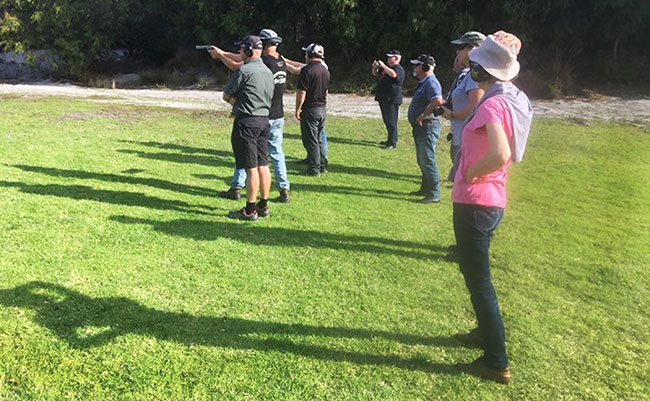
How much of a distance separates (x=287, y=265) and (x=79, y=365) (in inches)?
78.3

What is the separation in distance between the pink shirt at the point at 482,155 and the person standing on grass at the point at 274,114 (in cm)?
359

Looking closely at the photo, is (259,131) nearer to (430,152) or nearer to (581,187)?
(430,152)

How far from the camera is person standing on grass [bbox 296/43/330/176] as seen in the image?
285 inches

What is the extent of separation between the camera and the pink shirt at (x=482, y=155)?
2694 millimetres

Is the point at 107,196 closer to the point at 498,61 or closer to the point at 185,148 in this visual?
the point at 185,148

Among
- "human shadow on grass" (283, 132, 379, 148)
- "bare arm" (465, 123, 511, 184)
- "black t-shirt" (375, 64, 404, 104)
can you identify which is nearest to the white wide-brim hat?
"bare arm" (465, 123, 511, 184)

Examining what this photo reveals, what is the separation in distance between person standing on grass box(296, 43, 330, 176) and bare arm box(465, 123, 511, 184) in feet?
15.9

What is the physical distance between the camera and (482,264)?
2912mm

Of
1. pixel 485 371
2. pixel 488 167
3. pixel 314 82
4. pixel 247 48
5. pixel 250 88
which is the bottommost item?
pixel 485 371

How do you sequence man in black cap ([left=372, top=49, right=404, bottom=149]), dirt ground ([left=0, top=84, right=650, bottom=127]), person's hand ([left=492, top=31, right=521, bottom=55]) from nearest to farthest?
person's hand ([left=492, top=31, right=521, bottom=55]), man in black cap ([left=372, top=49, right=404, bottom=149]), dirt ground ([left=0, top=84, right=650, bottom=127])

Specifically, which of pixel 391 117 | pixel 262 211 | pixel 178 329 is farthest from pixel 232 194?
pixel 391 117

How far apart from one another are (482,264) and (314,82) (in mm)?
4969

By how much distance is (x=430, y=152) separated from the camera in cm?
651

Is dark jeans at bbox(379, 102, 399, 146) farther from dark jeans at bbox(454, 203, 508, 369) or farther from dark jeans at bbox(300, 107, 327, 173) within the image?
dark jeans at bbox(454, 203, 508, 369)
